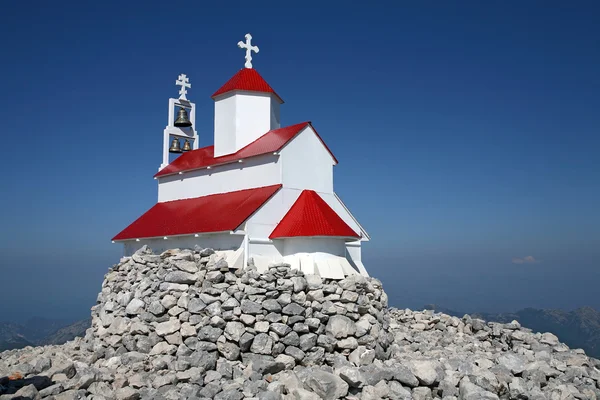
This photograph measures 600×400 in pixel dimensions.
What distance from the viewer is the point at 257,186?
19531mm

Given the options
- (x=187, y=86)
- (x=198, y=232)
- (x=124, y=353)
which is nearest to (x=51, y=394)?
(x=124, y=353)

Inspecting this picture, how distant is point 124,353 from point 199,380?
320 cm

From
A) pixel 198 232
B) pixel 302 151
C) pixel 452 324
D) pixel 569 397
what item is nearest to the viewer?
pixel 569 397

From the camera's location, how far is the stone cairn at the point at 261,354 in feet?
42.4

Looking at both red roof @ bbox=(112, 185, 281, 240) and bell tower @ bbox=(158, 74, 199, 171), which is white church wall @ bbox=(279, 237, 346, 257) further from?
bell tower @ bbox=(158, 74, 199, 171)

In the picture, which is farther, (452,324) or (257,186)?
(452,324)

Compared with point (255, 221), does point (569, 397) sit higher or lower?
lower

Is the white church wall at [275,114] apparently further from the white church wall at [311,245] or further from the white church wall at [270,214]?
the white church wall at [311,245]

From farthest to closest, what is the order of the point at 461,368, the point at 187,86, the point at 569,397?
the point at 187,86, the point at 461,368, the point at 569,397

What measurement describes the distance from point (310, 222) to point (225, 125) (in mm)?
7447

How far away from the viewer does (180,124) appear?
1007 inches

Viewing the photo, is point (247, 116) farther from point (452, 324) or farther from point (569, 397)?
point (569, 397)

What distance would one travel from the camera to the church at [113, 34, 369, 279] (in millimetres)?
17047

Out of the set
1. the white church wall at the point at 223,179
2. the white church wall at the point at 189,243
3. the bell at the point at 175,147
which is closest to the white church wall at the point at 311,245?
the white church wall at the point at 189,243
